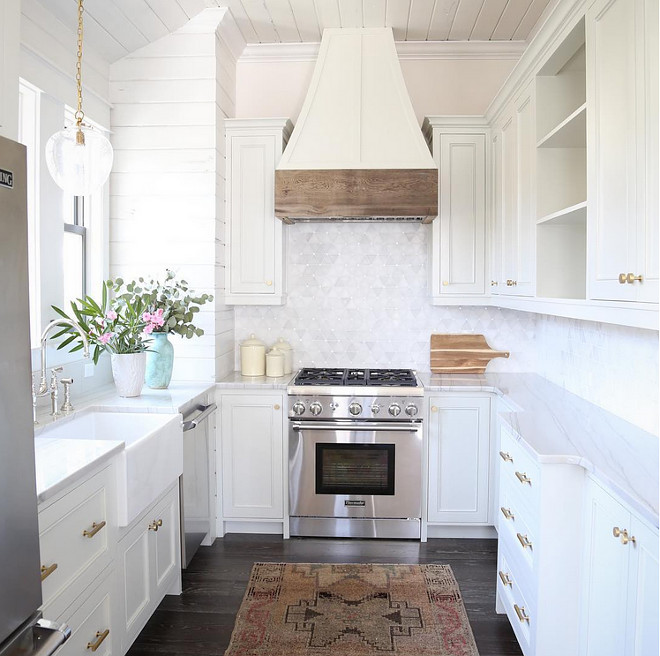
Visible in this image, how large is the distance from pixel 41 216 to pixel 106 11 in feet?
3.58

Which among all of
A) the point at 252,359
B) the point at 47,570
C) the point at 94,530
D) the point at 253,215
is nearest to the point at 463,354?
the point at 252,359

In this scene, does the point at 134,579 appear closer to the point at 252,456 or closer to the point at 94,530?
the point at 94,530

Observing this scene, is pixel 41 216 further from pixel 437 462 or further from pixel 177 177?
pixel 437 462

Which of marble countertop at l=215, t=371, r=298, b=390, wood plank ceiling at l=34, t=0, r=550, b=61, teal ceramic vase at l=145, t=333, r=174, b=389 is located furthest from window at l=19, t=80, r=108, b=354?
marble countertop at l=215, t=371, r=298, b=390

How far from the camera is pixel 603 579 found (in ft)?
5.77

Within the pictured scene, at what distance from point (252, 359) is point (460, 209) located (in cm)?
159

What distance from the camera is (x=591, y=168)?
6.84 ft

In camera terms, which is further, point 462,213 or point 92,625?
point 462,213

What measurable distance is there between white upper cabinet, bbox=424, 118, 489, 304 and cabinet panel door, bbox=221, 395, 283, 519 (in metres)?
1.32

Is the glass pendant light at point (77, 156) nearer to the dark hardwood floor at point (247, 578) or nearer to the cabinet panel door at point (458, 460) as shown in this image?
the dark hardwood floor at point (247, 578)

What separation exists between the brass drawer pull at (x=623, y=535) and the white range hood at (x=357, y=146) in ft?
7.08

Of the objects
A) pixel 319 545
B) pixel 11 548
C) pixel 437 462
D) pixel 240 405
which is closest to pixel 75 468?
pixel 11 548

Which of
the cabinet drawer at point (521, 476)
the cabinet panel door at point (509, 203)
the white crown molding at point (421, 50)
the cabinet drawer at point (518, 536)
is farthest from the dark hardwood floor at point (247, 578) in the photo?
the white crown molding at point (421, 50)

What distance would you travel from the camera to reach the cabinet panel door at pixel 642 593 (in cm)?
141
